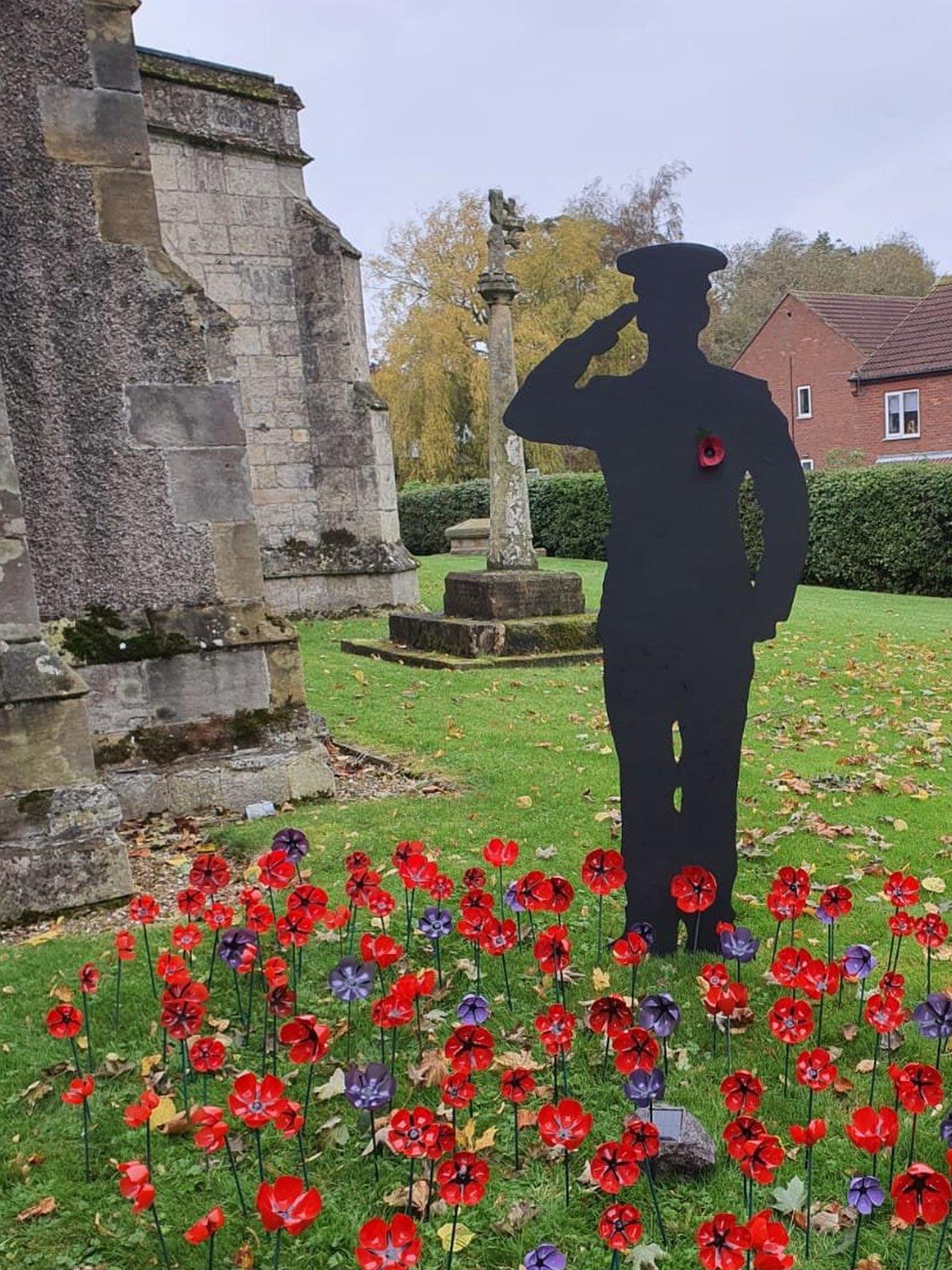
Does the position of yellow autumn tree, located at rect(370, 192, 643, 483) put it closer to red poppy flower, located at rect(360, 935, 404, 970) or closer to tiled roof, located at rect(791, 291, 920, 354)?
tiled roof, located at rect(791, 291, 920, 354)

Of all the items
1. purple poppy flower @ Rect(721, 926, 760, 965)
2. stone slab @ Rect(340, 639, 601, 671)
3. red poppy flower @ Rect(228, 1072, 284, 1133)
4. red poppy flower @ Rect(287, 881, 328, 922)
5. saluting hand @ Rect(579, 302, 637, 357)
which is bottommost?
stone slab @ Rect(340, 639, 601, 671)

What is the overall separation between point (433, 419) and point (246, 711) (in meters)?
27.3

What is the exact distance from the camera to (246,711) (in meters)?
6.21

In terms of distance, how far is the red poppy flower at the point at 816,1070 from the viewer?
2461 mm

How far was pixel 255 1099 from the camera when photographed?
A: 228 centimetres

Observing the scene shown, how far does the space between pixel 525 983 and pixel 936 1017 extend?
159 cm

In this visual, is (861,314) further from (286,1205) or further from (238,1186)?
(286,1205)

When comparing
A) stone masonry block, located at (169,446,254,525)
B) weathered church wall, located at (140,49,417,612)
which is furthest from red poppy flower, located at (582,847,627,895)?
weathered church wall, located at (140,49,417,612)

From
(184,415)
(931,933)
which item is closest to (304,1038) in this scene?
(931,933)

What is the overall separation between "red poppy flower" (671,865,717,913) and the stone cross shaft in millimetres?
8102

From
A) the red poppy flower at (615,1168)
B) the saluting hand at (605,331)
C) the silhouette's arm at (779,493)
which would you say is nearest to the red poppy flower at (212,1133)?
the red poppy flower at (615,1168)

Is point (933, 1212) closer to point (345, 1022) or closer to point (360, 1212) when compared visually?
point (360, 1212)

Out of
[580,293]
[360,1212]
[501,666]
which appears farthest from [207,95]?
[580,293]

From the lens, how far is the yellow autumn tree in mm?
32406
